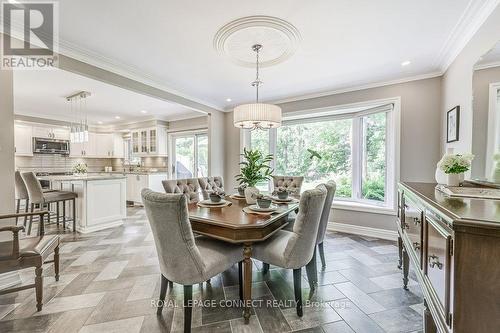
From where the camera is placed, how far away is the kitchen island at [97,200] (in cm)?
372

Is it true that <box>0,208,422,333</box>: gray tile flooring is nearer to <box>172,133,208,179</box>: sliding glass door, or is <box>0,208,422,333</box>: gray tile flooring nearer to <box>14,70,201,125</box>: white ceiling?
<box>14,70,201,125</box>: white ceiling

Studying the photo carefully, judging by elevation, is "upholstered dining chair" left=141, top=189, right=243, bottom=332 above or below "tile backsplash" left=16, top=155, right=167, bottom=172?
below

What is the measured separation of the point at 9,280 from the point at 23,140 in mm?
5232

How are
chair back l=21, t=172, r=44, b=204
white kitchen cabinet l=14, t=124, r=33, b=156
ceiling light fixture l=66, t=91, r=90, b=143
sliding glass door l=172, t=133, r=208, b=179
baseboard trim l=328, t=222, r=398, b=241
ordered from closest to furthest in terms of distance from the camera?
baseboard trim l=328, t=222, r=398, b=241 < chair back l=21, t=172, r=44, b=204 < ceiling light fixture l=66, t=91, r=90, b=143 < white kitchen cabinet l=14, t=124, r=33, b=156 < sliding glass door l=172, t=133, r=208, b=179

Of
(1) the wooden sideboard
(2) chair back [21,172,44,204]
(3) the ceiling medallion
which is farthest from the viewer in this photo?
(2) chair back [21,172,44,204]

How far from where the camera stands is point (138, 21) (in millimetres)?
1952

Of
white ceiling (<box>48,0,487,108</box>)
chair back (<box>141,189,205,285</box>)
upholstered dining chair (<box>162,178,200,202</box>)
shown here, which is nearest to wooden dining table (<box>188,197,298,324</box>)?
chair back (<box>141,189,205,285</box>)

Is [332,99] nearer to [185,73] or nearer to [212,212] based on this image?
[185,73]

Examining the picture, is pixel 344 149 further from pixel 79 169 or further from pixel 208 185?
pixel 79 169

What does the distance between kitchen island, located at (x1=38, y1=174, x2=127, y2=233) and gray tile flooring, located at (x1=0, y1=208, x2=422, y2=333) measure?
0.99 meters

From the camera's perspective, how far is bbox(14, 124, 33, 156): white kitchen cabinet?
545 cm

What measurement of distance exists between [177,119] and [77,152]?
3282mm

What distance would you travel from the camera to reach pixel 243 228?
164 cm

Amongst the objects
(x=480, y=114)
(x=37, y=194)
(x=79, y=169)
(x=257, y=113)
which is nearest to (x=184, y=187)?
(x=257, y=113)
